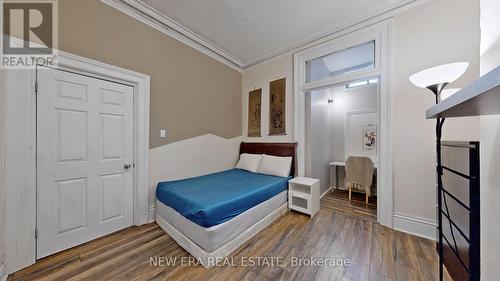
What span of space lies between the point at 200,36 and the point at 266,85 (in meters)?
1.52

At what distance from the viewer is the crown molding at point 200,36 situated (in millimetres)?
2256

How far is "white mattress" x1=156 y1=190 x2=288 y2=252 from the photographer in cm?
169

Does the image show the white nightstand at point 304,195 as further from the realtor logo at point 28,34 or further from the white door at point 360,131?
the realtor logo at point 28,34

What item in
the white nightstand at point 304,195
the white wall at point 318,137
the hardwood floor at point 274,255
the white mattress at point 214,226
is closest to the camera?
the hardwood floor at point 274,255

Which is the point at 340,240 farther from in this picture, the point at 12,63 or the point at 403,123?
the point at 12,63

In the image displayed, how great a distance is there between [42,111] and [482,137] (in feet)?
10.6

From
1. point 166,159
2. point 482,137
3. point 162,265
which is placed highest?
point 482,137

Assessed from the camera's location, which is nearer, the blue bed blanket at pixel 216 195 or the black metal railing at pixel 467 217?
the black metal railing at pixel 467 217

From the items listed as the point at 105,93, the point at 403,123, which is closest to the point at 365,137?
the point at 403,123

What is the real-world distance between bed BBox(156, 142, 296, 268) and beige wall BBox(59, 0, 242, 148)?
3.06 feet

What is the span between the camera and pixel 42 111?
1.75 metres

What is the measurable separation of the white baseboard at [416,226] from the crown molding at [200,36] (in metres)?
2.61

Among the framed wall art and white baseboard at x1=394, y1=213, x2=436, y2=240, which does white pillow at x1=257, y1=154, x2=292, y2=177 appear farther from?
white baseboard at x1=394, y1=213, x2=436, y2=240

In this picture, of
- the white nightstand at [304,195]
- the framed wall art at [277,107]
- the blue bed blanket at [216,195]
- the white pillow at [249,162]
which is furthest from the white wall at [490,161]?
the white pillow at [249,162]
